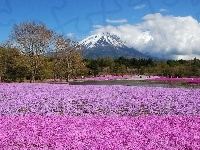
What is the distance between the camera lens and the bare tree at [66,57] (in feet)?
200

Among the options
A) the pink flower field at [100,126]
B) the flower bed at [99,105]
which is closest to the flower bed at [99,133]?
the pink flower field at [100,126]

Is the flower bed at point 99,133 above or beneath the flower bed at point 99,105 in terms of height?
beneath

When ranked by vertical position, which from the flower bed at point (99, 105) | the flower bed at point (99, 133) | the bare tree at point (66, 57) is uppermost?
the bare tree at point (66, 57)

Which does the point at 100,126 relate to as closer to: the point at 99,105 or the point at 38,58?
the point at 99,105

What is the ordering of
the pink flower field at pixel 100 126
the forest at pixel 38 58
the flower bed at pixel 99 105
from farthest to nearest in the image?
the forest at pixel 38 58, the flower bed at pixel 99 105, the pink flower field at pixel 100 126

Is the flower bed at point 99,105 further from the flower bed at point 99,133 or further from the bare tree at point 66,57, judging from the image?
the bare tree at point 66,57

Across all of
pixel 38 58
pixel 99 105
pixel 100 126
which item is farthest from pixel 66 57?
pixel 100 126

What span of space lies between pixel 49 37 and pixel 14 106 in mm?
35644

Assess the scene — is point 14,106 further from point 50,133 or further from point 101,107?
point 50,133

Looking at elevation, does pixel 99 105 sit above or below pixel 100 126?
above

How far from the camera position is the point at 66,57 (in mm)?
63188

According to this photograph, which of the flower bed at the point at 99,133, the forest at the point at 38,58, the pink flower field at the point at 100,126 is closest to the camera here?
the flower bed at the point at 99,133

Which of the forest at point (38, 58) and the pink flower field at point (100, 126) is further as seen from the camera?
the forest at point (38, 58)

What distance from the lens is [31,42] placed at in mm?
49500
